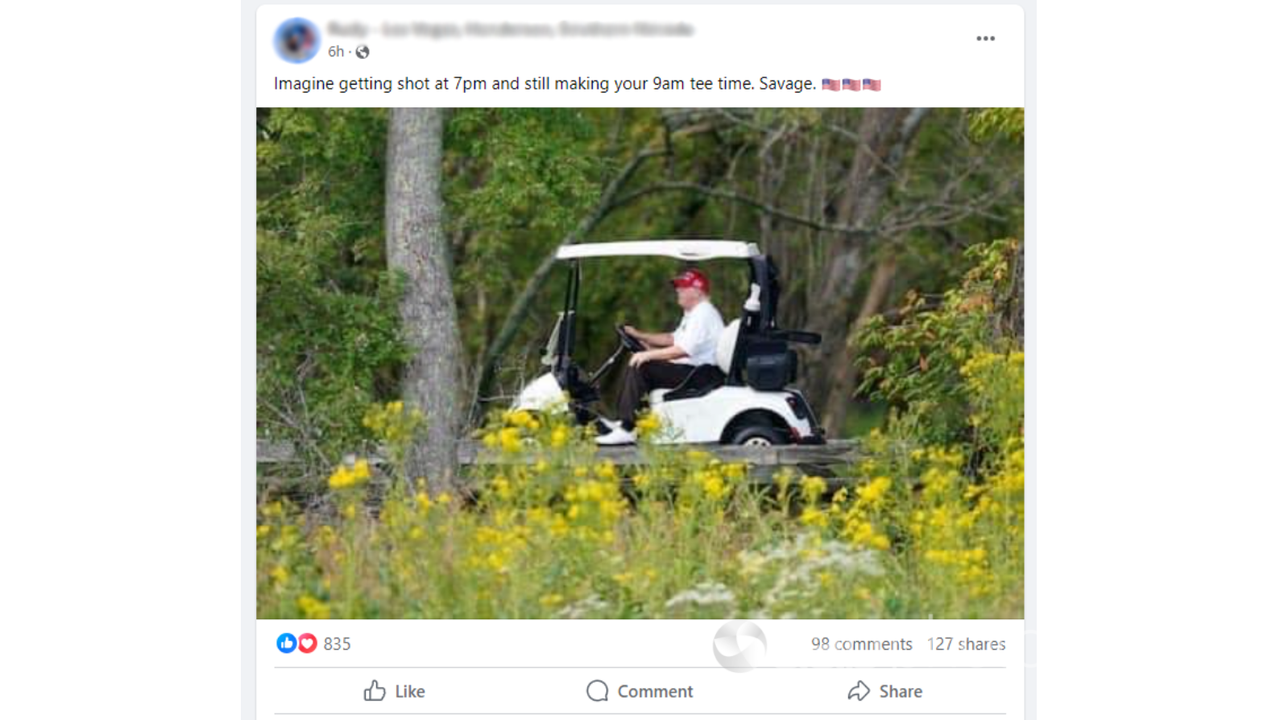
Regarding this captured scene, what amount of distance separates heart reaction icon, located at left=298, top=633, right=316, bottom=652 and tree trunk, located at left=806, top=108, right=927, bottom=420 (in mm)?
11662

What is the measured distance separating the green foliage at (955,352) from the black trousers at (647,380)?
118cm

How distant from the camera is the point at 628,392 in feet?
42.4

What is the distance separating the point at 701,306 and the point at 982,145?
9082mm

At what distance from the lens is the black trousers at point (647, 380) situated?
12.8m

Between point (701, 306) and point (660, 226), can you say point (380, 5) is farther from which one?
point (660, 226)

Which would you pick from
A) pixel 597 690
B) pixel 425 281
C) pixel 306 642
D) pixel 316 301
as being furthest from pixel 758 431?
pixel 306 642

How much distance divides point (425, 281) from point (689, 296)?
5.46 feet

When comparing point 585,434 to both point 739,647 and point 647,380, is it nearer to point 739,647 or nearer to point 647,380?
point 647,380

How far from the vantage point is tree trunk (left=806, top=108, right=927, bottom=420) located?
2023 cm

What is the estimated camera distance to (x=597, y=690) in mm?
8656

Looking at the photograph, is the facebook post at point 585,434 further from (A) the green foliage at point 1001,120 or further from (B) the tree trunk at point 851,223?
(B) the tree trunk at point 851,223

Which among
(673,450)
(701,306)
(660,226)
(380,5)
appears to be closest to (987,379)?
(673,450)

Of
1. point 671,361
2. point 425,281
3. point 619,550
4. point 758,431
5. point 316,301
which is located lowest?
point 619,550
